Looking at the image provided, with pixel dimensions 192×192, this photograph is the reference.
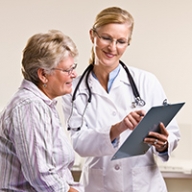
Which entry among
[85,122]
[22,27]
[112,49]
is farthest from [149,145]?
[22,27]

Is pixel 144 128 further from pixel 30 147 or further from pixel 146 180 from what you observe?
pixel 30 147

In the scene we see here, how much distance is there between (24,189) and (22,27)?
1.46 m

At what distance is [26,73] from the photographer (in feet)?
4.91

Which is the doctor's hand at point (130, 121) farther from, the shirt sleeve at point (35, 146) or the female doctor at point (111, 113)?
the shirt sleeve at point (35, 146)

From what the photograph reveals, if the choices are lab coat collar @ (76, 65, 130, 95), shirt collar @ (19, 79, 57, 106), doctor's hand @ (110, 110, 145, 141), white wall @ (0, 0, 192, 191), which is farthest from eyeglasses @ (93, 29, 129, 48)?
white wall @ (0, 0, 192, 191)

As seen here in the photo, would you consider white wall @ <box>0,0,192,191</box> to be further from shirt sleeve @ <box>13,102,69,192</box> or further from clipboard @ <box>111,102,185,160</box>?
shirt sleeve @ <box>13,102,69,192</box>

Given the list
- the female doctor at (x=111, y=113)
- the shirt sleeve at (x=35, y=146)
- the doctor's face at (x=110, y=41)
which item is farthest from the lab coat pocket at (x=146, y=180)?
the shirt sleeve at (x=35, y=146)

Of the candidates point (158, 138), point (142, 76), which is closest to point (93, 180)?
point (158, 138)

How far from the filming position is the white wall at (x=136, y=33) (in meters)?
2.49

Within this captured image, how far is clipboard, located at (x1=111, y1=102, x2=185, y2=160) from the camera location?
1608 mm

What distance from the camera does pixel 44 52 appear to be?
4.70 feet

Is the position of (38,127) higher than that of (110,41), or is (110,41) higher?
(110,41)

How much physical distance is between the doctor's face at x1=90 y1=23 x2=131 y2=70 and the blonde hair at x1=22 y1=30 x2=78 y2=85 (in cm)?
41

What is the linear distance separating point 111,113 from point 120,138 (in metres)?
0.12
